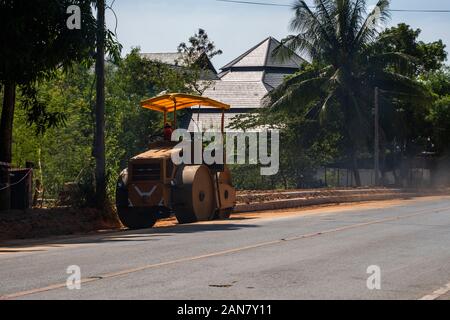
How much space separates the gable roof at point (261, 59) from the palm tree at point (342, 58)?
98.1ft

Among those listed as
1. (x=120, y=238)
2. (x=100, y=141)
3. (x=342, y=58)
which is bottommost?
(x=120, y=238)

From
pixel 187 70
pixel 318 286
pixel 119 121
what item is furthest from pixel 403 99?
pixel 318 286

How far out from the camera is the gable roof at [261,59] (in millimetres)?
76625

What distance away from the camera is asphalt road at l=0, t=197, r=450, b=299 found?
31.6ft

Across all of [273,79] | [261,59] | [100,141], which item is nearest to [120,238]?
[100,141]

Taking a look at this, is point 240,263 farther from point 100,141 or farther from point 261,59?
point 261,59

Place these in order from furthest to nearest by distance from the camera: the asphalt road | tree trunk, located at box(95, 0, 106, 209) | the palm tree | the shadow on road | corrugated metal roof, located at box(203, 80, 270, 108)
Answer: corrugated metal roof, located at box(203, 80, 270, 108)
the palm tree
tree trunk, located at box(95, 0, 106, 209)
the shadow on road
the asphalt road

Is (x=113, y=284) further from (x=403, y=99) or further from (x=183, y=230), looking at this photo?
(x=403, y=99)

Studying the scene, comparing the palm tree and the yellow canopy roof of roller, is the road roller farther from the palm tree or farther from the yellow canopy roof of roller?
the palm tree

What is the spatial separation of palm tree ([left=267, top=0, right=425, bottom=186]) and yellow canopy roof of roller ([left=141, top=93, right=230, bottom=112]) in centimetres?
2196

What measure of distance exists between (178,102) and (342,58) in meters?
23.8

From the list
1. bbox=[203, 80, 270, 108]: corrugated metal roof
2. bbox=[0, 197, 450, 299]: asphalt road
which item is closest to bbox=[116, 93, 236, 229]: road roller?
bbox=[0, 197, 450, 299]: asphalt road

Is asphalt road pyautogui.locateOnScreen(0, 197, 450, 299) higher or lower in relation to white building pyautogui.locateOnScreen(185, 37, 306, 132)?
lower

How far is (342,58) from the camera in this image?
45500 millimetres
